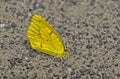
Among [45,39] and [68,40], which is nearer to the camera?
[45,39]

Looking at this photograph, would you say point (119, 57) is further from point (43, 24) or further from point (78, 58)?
point (43, 24)

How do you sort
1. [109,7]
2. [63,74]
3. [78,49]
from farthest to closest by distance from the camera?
[109,7]
[78,49]
[63,74]

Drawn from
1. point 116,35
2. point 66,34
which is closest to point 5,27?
point 66,34

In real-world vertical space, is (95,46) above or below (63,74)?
above
